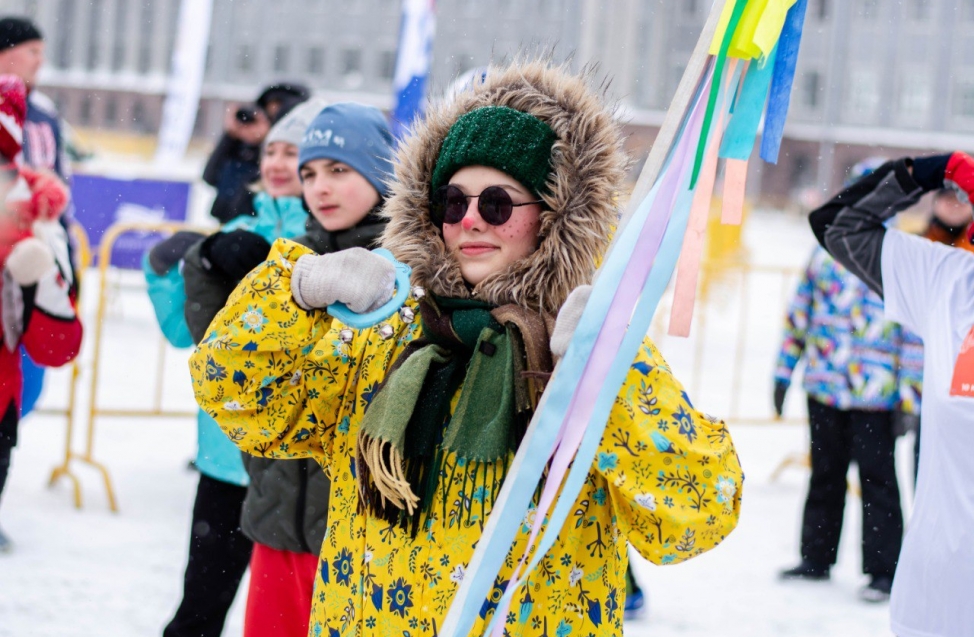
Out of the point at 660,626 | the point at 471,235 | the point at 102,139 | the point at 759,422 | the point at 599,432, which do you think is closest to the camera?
the point at 599,432

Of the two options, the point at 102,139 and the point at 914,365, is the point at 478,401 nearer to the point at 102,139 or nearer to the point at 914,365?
the point at 914,365

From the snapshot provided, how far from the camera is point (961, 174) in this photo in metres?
2.97

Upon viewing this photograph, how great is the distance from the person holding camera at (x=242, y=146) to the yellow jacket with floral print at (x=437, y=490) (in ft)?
9.83

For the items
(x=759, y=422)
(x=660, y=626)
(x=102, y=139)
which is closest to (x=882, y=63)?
(x=102, y=139)

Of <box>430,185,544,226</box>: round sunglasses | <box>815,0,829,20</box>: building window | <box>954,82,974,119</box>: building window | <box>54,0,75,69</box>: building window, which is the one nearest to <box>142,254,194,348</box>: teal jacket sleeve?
<box>430,185,544,226</box>: round sunglasses

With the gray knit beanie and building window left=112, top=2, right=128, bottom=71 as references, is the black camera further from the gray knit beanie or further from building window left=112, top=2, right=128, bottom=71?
building window left=112, top=2, right=128, bottom=71

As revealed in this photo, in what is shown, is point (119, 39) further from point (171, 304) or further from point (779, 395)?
point (171, 304)

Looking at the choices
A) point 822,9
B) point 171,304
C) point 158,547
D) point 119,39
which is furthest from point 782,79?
point 119,39

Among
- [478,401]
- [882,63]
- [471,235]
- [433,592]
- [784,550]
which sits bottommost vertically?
[784,550]

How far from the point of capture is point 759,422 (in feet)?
26.7

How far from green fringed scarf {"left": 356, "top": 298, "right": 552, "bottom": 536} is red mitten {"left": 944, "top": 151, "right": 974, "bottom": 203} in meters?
1.73

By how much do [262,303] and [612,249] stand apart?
594 mm

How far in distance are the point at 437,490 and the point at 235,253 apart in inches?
48.9

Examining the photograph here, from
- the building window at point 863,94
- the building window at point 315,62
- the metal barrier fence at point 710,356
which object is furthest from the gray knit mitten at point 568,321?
the building window at point 315,62
